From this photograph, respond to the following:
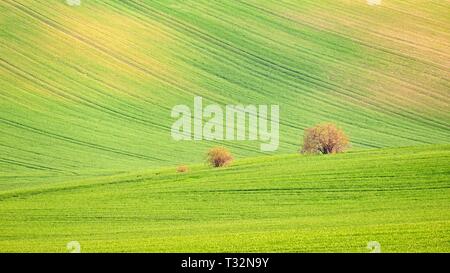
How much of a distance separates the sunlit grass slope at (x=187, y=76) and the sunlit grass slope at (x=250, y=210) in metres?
0.45

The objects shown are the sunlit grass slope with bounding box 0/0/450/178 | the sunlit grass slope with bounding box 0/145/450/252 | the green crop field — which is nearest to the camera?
the sunlit grass slope with bounding box 0/145/450/252

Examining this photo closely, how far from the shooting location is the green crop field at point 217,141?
31.8 ft

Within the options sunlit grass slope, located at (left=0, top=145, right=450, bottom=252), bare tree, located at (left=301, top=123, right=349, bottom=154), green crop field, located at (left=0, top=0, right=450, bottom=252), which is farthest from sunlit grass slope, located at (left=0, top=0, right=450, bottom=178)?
sunlit grass slope, located at (left=0, top=145, right=450, bottom=252)

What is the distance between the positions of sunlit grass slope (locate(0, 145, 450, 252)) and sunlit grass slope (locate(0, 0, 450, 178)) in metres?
0.45

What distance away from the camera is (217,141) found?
37.0 feet

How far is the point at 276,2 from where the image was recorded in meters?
12.3

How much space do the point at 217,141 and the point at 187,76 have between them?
1.77 metres

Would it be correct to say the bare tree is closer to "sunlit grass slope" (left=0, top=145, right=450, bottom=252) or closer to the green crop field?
the green crop field

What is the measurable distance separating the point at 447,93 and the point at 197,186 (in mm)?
3414

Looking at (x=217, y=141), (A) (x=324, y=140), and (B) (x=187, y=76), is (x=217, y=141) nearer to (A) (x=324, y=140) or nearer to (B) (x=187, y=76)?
(A) (x=324, y=140)

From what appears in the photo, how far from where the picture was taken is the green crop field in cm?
970
